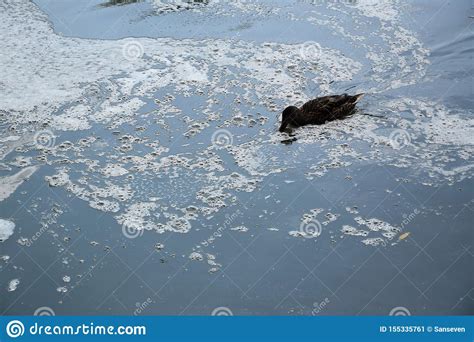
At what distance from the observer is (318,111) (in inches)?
340

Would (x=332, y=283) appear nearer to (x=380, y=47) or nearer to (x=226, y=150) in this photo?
(x=226, y=150)

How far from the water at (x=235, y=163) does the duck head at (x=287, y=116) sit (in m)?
0.19

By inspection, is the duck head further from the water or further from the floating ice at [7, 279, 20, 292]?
the floating ice at [7, 279, 20, 292]

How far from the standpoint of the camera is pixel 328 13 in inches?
491

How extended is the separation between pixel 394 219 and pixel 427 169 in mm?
1281

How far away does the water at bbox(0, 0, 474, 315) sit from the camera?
5.69 meters

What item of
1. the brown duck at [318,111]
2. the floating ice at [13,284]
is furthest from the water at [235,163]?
the brown duck at [318,111]

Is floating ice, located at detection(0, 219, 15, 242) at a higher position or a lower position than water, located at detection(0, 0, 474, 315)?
lower

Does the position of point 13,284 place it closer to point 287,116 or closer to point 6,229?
point 6,229

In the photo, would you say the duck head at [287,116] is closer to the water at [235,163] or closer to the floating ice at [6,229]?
the water at [235,163]

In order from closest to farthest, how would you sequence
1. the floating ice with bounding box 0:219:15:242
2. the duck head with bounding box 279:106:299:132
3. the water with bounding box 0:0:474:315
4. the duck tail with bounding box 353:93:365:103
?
the water with bounding box 0:0:474:315
the floating ice with bounding box 0:219:15:242
the duck head with bounding box 279:106:299:132
the duck tail with bounding box 353:93:365:103

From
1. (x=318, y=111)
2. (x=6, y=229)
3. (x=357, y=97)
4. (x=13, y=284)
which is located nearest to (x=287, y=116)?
(x=318, y=111)

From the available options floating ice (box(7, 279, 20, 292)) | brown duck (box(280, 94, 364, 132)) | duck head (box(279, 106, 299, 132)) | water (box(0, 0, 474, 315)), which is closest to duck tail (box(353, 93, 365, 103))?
brown duck (box(280, 94, 364, 132))

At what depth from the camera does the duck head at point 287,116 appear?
27.6 ft
